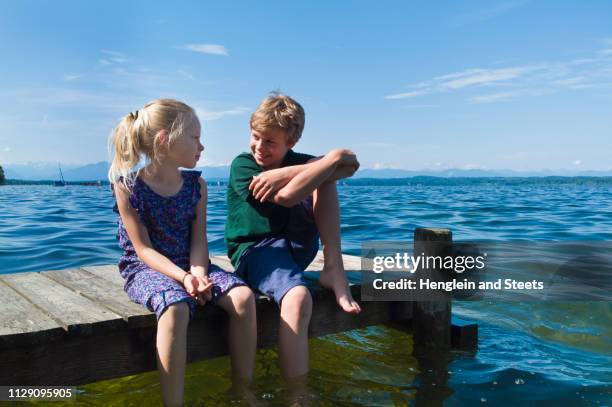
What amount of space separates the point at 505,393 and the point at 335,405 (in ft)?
3.93

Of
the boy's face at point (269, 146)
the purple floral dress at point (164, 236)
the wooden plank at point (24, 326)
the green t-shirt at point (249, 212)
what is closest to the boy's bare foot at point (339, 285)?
the green t-shirt at point (249, 212)

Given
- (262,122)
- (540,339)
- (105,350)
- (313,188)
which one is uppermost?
(262,122)

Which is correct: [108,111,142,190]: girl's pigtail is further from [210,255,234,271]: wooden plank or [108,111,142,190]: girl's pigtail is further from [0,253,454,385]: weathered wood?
[210,255,234,271]: wooden plank

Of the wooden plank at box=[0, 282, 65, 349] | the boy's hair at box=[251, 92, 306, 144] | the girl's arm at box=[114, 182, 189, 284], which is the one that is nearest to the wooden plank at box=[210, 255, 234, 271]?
the girl's arm at box=[114, 182, 189, 284]

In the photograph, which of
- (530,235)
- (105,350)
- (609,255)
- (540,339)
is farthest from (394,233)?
(105,350)

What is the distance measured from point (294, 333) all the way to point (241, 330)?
30 cm

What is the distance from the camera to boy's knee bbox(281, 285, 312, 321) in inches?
120

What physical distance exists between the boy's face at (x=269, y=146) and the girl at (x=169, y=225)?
1.21ft

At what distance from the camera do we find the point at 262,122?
3.34 meters

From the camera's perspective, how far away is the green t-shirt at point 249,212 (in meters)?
3.48

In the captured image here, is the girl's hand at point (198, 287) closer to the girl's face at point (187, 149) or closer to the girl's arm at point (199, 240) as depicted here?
the girl's arm at point (199, 240)

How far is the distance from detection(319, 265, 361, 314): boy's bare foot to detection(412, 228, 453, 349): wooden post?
688 millimetres

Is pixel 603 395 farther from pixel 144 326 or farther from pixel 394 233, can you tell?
pixel 394 233

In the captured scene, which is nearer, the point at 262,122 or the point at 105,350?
the point at 105,350
